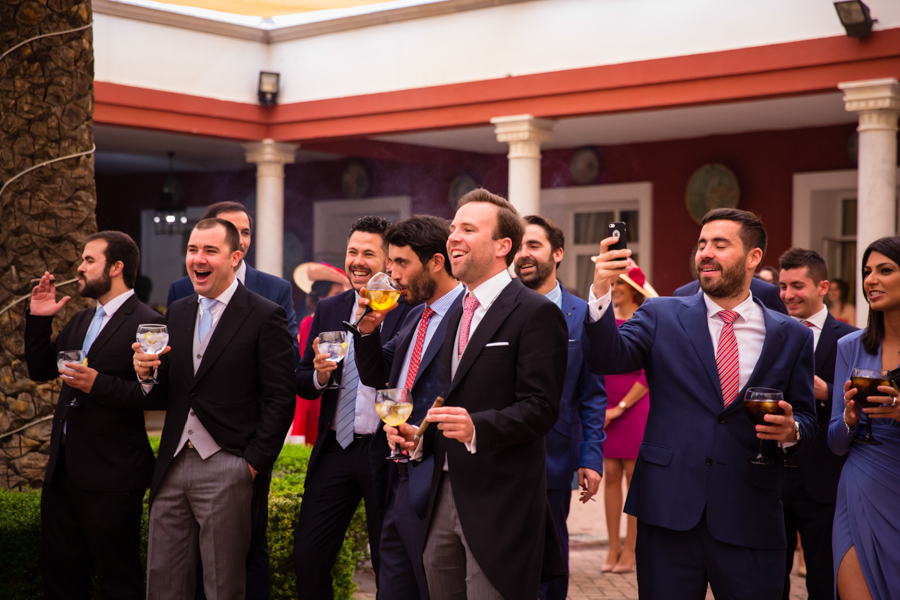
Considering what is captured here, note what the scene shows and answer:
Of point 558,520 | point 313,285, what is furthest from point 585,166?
point 558,520

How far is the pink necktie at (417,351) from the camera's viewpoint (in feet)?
11.6

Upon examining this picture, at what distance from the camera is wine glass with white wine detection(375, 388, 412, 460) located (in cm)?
298

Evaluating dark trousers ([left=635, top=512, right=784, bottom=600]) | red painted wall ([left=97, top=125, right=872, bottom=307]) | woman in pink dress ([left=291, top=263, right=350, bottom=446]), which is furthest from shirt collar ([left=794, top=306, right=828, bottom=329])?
red painted wall ([left=97, top=125, right=872, bottom=307])

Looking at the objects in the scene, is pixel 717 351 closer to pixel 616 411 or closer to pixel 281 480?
pixel 281 480

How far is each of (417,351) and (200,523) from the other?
1.11 m

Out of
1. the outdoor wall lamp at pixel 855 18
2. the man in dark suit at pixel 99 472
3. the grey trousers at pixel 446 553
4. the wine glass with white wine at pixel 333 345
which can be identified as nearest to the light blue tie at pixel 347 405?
the wine glass with white wine at pixel 333 345

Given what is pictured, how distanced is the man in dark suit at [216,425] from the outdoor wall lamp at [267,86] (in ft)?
26.5

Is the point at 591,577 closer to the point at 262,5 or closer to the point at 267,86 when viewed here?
the point at 262,5

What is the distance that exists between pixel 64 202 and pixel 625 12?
650cm

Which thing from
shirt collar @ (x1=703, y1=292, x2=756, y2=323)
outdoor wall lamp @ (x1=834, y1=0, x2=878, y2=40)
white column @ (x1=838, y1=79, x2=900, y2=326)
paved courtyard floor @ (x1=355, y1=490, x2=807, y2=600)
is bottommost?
paved courtyard floor @ (x1=355, y1=490, x2=807, y2=600)

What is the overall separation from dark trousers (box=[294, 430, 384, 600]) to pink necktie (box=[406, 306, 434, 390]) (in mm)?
507

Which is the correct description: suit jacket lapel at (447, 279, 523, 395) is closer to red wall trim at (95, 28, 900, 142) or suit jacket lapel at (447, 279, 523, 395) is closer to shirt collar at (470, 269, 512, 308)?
shirt collar at (470, 269, 512, 308)

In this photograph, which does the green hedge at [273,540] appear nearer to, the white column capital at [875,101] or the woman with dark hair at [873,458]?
the woman with dark hair at [873,458]

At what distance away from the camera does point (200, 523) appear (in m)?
3.70
